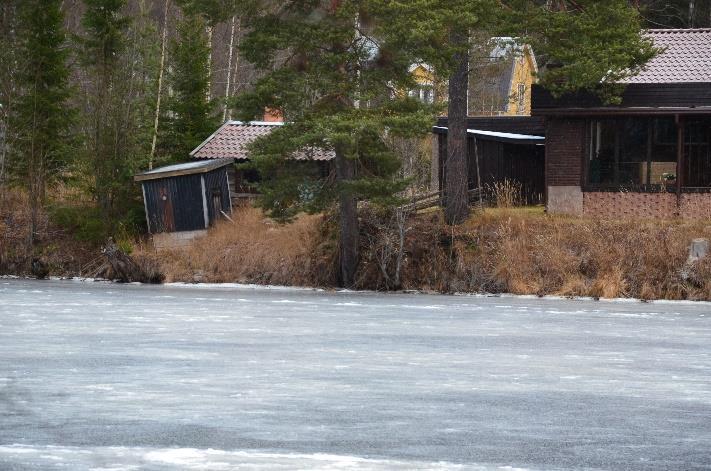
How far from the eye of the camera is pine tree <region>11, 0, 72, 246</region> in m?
41.6

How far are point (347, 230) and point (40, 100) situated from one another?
43.8ft

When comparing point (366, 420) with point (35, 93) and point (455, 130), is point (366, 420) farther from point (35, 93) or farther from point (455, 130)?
point (35, 93)

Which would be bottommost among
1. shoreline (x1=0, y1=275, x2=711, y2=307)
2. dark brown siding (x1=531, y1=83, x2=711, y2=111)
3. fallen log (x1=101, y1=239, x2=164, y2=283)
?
shoreline (x1=0, y1=275, x2=711, y2=307)

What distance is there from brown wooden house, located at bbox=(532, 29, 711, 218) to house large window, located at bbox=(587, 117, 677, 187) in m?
0.03

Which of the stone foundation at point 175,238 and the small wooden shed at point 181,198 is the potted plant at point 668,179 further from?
the stone foundation at point 175,238

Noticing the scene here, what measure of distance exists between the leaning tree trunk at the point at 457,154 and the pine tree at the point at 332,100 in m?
2.01

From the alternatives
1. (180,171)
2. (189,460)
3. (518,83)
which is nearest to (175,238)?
(180,171)

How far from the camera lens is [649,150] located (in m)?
36.4

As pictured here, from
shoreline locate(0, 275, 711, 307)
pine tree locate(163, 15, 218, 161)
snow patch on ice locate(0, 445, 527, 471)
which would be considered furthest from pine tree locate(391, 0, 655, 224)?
snow patch on ice locate(0, 445, 527, 471)

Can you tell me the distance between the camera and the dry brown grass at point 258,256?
1362 inches

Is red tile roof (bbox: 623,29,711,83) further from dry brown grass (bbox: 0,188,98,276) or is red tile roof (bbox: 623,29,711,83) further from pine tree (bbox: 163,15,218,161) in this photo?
dry brown grass (bbox: 0,188,98,276)

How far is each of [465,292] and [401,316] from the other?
6.07 metres

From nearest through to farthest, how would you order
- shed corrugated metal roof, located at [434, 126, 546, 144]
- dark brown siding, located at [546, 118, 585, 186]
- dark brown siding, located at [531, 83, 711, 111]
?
1. dark brown siding, located at [531, 83, 711, 111]
2. dark brown siding, located at [546, 118, 585, 186]
3. shed corrugated metal roof, located at [434, 126, 546, 144]

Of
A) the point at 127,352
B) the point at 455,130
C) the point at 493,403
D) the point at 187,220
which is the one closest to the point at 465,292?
the point at 455,130
